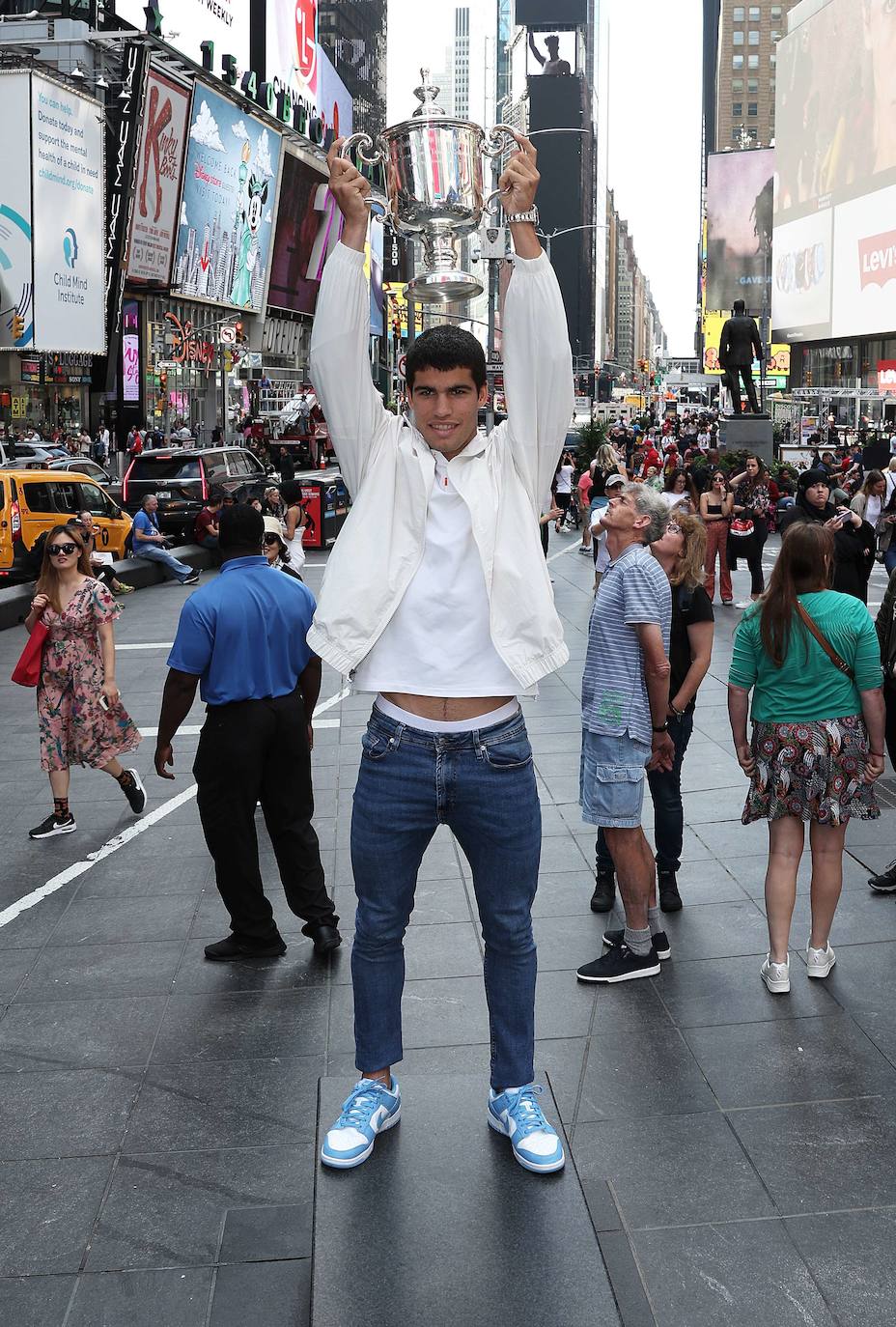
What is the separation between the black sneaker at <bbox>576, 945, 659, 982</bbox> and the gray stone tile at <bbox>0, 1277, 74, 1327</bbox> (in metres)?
2.36

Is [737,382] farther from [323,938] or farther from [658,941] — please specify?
[323,938]

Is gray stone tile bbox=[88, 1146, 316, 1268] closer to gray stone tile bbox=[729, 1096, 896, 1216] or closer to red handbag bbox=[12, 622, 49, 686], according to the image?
gray stone tile bbox=[729, 1096, 896, 1216]

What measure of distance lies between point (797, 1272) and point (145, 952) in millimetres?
3193

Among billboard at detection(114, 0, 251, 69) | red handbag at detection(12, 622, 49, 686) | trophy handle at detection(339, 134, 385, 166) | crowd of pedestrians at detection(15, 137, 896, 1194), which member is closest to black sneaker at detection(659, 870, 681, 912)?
crowd of pedestrians at detection(15, 137, 896, 1194)

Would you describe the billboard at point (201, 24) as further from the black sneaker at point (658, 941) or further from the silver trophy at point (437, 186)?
the black sneaker at point (658, 941)

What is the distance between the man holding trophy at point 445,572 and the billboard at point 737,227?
97971 mm

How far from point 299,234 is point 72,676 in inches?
2422

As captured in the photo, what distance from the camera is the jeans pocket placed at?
3.21 meters

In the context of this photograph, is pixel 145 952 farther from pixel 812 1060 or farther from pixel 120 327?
pixel 120 327

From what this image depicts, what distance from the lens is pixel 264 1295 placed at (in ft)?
10.6

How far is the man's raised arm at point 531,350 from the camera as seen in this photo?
318 cm

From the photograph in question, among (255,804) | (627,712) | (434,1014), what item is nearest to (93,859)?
(255,804)

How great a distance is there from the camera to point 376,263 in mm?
76188

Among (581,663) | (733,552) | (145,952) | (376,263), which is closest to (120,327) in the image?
(376,263)
